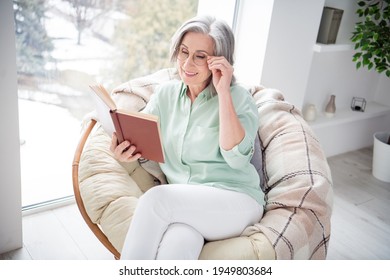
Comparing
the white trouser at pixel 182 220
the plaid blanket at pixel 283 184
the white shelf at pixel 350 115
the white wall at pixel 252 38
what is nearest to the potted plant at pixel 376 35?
the white shelf at pixel 350 115

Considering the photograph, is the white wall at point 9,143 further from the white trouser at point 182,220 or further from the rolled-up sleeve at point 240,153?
the rolled-up sleeve at point 240,153

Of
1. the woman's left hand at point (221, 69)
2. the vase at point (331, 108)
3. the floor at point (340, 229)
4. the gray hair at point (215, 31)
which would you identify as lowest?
the floor at point (340, 229)

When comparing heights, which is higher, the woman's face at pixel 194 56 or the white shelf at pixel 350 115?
the woman's face at pixel 194 56

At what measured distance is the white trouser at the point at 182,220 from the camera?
1259 mm

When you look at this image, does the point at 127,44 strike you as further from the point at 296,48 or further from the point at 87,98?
the point at 296,48

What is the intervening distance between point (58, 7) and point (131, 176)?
865mm

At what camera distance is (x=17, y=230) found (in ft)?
6.10

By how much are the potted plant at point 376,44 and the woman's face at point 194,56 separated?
1547 mm

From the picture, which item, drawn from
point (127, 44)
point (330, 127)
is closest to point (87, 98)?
point (127, 44)

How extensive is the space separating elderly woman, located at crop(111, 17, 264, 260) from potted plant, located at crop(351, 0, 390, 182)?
1.46m

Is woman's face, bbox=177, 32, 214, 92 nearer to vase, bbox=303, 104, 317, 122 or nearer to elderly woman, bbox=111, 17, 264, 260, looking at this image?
elderly woman, bbox=111, 17, 264, 260

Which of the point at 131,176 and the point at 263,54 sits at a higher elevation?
the point at 263,54

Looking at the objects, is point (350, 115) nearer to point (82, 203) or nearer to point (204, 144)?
point (204, 144)

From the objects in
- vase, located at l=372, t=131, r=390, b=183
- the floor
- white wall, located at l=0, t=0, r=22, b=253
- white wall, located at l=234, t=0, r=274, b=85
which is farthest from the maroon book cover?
vase, located at l=372, t=131, r=390, b=183
